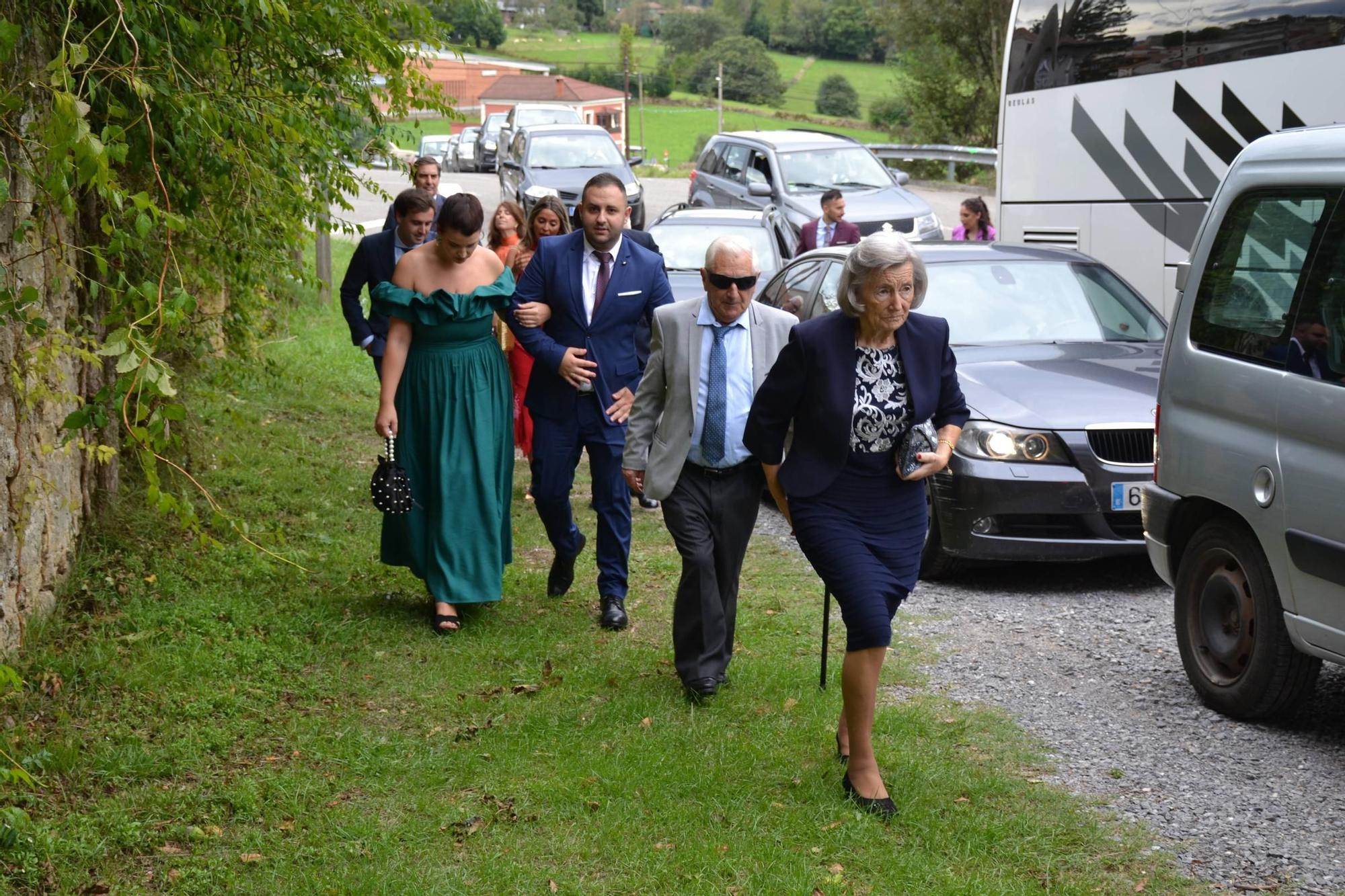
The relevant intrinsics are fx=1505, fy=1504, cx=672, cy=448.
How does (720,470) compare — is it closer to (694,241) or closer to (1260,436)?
(1260,436)

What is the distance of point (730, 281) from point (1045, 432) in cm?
256

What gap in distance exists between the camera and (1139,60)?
12.3 meters

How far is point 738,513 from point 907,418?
1.26 meters

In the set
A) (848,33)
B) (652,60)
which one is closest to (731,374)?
(848,33)

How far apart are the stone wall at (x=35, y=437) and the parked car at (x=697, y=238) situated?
7485mm

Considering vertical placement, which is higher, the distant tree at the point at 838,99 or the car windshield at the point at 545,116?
the distant tree at the point at 838,99

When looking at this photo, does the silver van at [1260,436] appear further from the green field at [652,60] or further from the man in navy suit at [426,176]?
the green field at [652,60]

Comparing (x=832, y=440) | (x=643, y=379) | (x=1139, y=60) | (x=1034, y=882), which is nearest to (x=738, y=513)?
(x=643, y=379)

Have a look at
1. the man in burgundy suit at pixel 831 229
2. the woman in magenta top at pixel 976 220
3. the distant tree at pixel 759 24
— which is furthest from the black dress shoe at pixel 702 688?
the distant tree at pixel 759 24

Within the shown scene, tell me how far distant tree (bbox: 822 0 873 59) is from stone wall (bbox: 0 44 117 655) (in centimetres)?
9774

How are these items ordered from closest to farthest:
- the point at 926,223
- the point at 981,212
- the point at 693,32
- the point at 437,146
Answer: the point at 981,212
the point at 926,223
the point at 437,146
the point at 693,32

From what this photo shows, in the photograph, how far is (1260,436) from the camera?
532 centimetres

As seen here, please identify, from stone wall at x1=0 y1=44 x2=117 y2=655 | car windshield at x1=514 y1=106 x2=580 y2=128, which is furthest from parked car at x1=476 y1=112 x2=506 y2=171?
stone wall at x1=0 y1=44 x2=117 y2=655

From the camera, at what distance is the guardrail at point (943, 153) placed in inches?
1248
